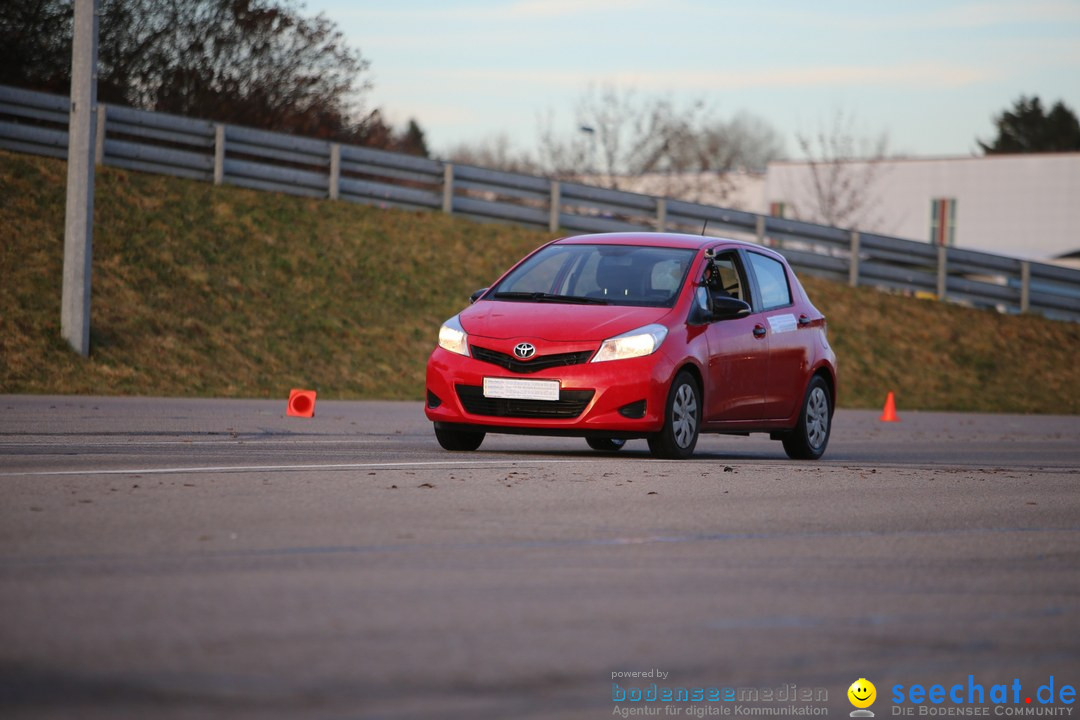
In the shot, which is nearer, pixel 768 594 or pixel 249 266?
pixel 768 594

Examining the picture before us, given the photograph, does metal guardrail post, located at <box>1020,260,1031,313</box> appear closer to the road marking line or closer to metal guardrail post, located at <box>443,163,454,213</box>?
metal guardrail post, located at <box>443,163,454,213</box>

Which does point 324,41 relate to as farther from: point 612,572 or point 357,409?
point 612,572

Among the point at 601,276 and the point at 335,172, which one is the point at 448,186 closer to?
the point at 335,172

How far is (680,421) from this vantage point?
11.8 meters

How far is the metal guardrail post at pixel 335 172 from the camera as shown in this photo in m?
31.1

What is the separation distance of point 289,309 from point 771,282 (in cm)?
1297

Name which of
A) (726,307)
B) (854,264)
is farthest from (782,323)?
(854,264)

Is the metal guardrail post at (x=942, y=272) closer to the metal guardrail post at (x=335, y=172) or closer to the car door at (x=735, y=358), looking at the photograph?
the metal guardrail post at (x=335, y=172)

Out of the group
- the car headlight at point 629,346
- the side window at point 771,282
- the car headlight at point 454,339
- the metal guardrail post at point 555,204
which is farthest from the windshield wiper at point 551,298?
the metal guardrail post at point 555,204

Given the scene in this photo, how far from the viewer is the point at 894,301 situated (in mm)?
35344

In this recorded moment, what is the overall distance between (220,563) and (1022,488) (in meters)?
6.25

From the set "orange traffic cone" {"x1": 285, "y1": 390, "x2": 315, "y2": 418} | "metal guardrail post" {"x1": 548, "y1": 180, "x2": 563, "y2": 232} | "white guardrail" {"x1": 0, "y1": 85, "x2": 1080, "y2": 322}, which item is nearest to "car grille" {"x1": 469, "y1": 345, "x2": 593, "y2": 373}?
"orange traffic cone" {"x1": 285, "y1": 390, "x2": 315, "y2": 418}

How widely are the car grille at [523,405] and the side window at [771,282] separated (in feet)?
8.64

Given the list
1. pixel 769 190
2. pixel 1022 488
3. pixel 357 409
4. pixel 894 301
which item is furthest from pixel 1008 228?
pixel 1022 488
